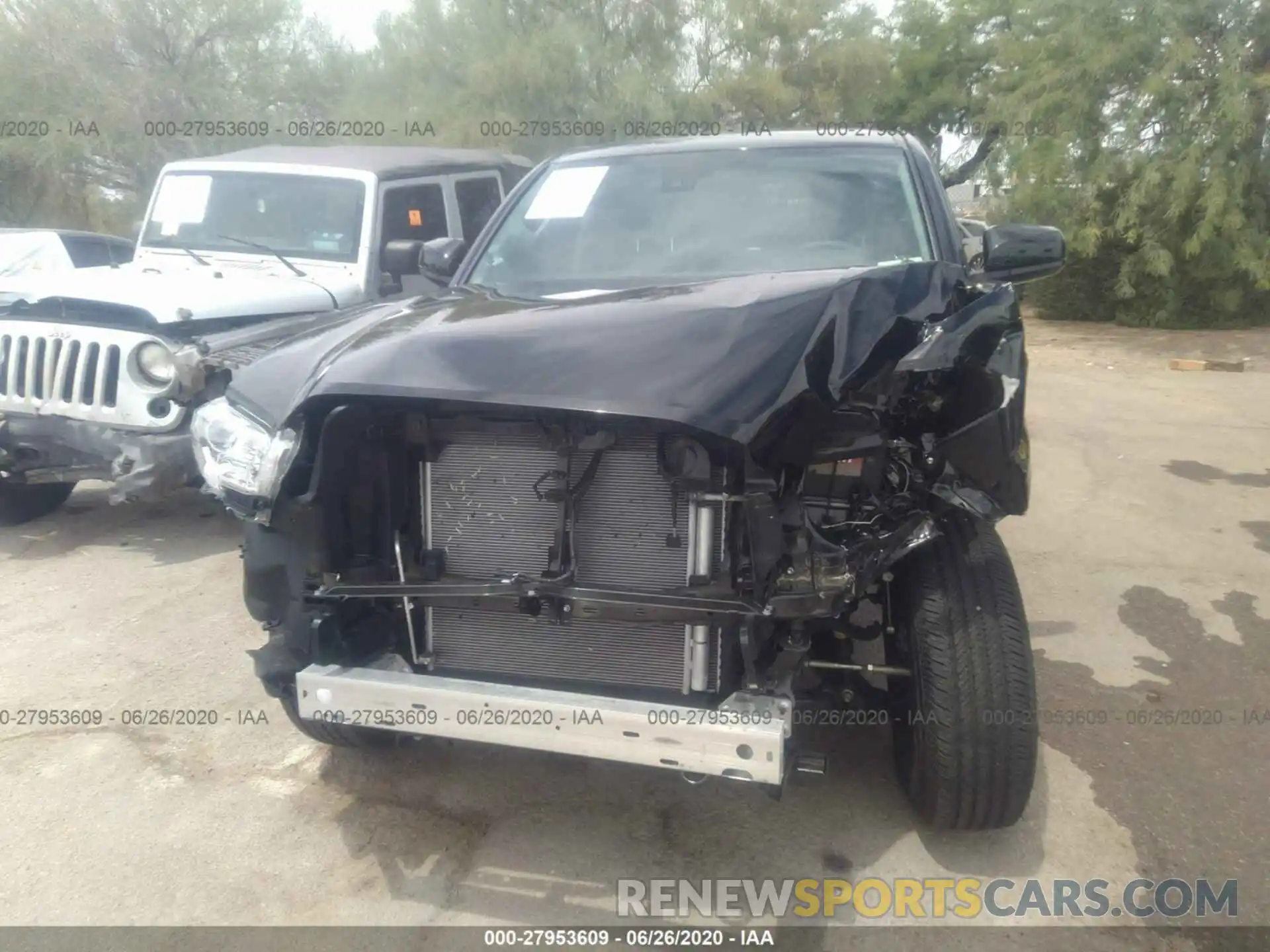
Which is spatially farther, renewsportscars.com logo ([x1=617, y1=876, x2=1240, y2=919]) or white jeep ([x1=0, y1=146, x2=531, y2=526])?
white jeep ([x1=0, y1=146, x2=531, y2=526])

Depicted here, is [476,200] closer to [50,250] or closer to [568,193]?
[568,193]

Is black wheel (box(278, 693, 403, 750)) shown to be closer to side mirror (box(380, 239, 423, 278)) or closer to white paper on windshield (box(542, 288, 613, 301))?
white paper on windshield (box(542, 288, 613, 301))

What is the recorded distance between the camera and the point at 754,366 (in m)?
2.22

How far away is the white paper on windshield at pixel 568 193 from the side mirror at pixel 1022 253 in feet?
4.69

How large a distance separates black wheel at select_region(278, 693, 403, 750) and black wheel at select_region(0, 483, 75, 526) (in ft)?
11.0

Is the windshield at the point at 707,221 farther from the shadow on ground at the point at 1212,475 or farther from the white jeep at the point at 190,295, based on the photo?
the shadow on ground at the point at 1212,475

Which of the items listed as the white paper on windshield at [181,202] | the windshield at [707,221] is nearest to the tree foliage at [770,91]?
the windshield at [707,221]

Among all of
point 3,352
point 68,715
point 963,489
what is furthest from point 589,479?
point 3,352

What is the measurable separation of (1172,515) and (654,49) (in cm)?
1537

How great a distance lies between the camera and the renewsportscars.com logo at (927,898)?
8.09ft

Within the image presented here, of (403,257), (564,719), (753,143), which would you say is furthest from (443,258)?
(564,719)

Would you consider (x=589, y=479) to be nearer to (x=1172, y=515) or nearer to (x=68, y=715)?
(x=68, y=715)

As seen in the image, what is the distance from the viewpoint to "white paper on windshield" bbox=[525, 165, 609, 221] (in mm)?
3793

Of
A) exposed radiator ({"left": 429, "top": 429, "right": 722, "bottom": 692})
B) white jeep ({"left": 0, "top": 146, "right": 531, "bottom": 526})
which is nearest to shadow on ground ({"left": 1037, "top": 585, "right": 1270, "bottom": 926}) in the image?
exposed radiator ({"left": 429, "top": 429, "right": 722, "bottom": 692})
